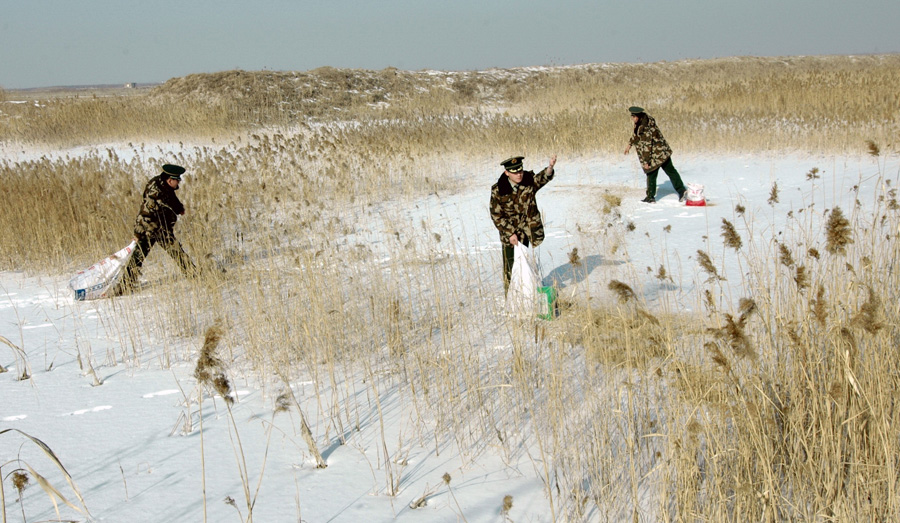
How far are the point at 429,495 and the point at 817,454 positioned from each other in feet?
5.72

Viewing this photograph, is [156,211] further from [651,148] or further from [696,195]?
[696,195]

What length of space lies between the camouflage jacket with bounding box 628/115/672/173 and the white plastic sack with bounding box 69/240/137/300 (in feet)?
22.6

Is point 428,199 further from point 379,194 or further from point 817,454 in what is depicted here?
point 817,454

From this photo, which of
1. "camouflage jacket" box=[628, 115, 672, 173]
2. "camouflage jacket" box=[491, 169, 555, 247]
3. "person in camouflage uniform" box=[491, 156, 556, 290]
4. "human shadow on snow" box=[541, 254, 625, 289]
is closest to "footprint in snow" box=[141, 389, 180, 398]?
"person in camouflage uniform" box=[491, 156, 556, 290]

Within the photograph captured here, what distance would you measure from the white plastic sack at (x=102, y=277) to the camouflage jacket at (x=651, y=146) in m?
6.90

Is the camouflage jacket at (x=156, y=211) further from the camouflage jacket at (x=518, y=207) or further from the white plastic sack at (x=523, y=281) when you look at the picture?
the white plastic sack at (x=523, y=281)

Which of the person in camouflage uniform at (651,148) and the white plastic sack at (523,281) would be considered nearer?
the white plastic sack at (523,281)

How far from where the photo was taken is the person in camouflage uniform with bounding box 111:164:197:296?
6.78 metres

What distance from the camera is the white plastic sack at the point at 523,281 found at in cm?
502

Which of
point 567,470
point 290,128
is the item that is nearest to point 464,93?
point 290,128

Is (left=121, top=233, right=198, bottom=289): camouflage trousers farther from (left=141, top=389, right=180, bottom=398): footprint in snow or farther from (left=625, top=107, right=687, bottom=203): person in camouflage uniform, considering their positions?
(left=625, top=107, right=687, bottom=203): person in camouflage uniform

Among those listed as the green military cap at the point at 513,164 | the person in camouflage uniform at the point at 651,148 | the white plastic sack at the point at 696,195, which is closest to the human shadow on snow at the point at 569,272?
the green military cap at the point at 513,164

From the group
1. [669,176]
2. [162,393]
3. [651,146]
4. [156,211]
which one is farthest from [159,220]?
[669,176]

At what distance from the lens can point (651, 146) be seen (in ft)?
31.1
